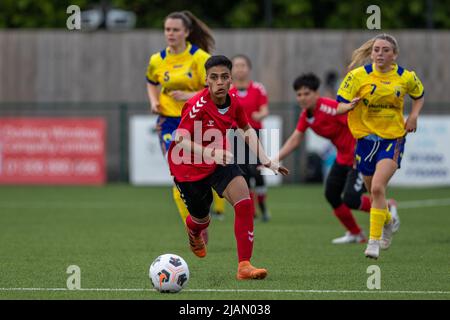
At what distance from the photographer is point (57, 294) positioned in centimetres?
714

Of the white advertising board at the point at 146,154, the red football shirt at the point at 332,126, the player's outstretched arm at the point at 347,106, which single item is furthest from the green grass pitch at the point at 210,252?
the white advertising board at the point at 146,154

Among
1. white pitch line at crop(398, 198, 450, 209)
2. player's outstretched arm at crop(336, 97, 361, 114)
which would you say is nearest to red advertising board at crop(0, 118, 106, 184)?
white pitch line at crop(398, 198, 450, 209)

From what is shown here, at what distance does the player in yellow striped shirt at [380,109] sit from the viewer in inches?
367

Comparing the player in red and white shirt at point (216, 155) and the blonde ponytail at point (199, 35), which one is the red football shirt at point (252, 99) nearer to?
the blonde ponytail at point (199, 35)

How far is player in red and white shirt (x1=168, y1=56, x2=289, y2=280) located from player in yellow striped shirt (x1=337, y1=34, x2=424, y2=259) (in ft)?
5.14

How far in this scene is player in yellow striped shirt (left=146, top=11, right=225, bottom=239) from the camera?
1058 cm

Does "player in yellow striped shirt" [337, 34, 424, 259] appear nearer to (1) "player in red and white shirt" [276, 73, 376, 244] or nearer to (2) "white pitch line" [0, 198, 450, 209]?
(1) "player in red and white shirt" [276, 73, 376, 244]

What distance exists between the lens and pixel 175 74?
10719 mm

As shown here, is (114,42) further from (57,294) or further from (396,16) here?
(57,294)

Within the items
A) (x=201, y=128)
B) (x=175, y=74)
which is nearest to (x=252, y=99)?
(x=175, y=74)

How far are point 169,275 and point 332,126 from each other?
437cm

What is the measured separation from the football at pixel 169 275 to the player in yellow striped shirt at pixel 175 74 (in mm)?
3111

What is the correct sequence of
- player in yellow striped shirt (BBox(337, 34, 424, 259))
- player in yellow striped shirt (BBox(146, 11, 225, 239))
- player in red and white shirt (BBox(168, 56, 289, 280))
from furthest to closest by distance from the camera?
player in yellow striped shirt (BBox(146, 11, 225, 239)), player in yellow striped shirt (BBox(337, 34, 424, 259)), player in red and white shirt (BBox(168, 56, 289, 280))

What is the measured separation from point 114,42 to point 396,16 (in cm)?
686
